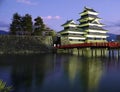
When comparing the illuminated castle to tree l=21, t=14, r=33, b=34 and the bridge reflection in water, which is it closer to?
the bridge reflection in water

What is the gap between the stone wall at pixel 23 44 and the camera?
59781mm

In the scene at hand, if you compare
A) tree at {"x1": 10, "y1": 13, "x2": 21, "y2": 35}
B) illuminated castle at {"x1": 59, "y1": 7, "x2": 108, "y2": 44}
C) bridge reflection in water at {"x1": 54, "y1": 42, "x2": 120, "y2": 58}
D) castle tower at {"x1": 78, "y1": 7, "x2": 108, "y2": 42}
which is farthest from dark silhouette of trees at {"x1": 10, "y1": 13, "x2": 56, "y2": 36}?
castle tower at {"x1": 78, "y1": 7, "x2": 108, "y2": 42}

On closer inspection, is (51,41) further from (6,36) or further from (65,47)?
(6,36)

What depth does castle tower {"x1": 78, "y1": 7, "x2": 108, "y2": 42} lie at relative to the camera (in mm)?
78750

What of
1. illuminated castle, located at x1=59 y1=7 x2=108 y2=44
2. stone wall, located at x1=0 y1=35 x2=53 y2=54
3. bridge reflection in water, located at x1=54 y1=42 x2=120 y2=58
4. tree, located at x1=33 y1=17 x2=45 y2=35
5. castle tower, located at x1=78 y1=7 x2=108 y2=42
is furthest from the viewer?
castle tower, located at x1=78 y1=7 x2=108 y2=42

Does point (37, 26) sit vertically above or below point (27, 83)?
above

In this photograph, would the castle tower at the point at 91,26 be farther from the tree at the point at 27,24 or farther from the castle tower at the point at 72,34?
the tree at the point at 27,24

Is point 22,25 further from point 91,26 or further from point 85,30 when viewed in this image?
point 91,26

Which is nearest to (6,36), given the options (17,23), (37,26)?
(17,23)

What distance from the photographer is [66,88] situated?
20.0 meters

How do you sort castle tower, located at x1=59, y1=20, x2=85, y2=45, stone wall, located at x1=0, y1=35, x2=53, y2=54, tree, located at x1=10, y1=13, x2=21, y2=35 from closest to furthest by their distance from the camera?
stone wall, located at x1=0, y1=35, x2=53, y2=54 < tree, located at x1=10, y1=13, x2=21, y2=35 < castle tower, located at x1=59, y1=20, x2=85, y2=45

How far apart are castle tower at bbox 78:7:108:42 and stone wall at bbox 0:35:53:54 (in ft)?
60.3

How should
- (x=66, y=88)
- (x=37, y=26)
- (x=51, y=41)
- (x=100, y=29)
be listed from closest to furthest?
(x=66, y=88), (x=51, y=41), (x=37, y=26), (x=100, y=29)

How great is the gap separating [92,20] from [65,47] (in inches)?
925
